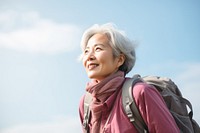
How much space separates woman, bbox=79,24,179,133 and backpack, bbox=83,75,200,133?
2.2 inches

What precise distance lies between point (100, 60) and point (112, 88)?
0.35 meters

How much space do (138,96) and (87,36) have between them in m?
1.18

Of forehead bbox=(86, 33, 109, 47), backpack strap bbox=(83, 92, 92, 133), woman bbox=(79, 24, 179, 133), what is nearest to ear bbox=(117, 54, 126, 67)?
woman bbox=(79, 24, 179, 133)

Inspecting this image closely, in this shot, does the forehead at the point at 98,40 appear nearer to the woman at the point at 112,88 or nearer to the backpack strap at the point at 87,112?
the woman at the point at 112,88

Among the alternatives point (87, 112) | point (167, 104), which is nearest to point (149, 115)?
point (167, 104)

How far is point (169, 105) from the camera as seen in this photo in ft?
11.8

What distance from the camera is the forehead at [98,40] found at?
153 inches

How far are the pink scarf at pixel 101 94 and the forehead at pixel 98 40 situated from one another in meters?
0.44

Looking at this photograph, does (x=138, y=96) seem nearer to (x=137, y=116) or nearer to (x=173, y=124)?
(x=137, y=116)

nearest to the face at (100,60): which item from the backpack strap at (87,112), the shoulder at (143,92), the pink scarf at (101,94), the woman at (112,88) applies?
the woman at (112,88)

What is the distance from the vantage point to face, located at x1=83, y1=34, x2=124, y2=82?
378 centimetres

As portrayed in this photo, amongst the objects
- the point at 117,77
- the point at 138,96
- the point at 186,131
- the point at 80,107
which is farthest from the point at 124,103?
the point at 80,107

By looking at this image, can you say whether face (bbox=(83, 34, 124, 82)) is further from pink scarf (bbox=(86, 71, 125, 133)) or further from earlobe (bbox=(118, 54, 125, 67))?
pink scarf (bbox=(86, 71, 125, 133))

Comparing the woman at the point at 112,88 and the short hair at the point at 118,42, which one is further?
the short hair at the point at 118,42
